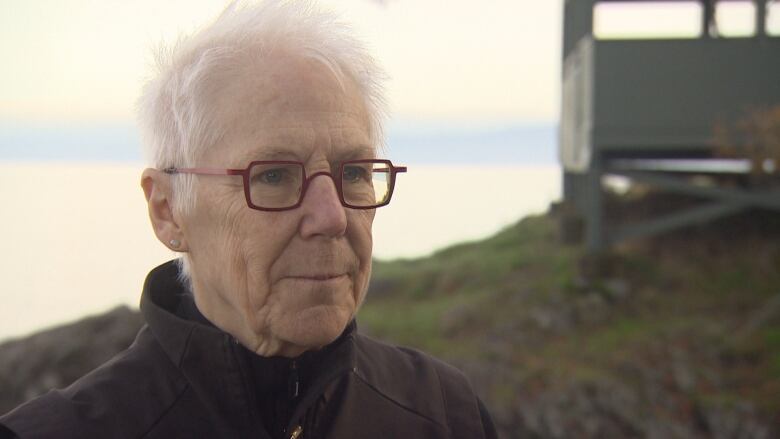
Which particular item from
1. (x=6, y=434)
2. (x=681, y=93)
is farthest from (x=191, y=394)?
(x=681, y=93)

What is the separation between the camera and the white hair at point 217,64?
201 centimetres

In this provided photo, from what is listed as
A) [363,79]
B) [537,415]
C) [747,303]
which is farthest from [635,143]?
[363,79]

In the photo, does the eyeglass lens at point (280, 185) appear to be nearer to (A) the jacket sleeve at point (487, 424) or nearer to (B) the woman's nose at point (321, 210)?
(B) the woman's nose at point (321, 210)

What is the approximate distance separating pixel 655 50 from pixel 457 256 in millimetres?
4012

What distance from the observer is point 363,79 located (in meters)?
2.14

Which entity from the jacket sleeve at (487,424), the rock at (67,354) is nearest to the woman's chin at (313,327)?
the jacket sleeve at (487,424)

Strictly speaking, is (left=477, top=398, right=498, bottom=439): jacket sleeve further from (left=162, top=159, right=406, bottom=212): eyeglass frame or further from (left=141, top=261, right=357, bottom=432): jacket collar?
(left=162, top=159, right=406, bottom=212): eyeglass frame

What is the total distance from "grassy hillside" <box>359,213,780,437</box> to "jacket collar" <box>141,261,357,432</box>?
742 centimetres

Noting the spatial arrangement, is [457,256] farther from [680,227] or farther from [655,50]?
[655,50]

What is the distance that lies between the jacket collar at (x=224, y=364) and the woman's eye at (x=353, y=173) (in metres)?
0.34

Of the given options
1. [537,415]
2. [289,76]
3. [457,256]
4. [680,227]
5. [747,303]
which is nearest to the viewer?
[289,76]

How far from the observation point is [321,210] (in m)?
1.98

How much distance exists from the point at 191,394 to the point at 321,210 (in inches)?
19.0

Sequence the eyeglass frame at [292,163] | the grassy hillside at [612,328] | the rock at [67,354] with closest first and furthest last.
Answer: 1. the eyeglass frame at [292,163]
2. the rock at [67,354]
3. the grassy hillside at [612,328]
